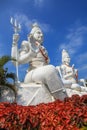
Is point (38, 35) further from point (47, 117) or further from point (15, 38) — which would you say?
point (47, 117)

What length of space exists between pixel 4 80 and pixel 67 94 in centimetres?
185

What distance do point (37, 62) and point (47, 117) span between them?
4.59 metres

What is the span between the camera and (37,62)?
29.5 ft

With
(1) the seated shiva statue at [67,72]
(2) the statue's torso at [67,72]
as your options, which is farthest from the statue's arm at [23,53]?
(2) the statue's torso at [67,72]

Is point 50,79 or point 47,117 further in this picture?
point 50,79

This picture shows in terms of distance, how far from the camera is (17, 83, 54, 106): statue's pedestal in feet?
26.3

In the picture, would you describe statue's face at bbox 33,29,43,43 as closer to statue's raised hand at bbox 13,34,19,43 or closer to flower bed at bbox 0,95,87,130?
statue's raised hand at bbox 13,34,19,43

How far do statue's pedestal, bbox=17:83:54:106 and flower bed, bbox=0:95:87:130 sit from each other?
10.8 ft

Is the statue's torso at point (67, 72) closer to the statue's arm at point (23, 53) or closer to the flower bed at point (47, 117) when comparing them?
the statue's arm at point (23, 53)

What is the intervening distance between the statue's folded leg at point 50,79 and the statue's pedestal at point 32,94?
0.49ft

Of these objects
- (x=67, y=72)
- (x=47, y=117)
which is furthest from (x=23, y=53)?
(x=47, y=117)

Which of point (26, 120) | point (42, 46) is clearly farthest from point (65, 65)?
point (26, 120)

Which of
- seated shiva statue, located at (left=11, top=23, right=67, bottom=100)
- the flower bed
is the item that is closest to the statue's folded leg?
seated shiva statue, located at (left=11, top=23, right=67, bottom=100)

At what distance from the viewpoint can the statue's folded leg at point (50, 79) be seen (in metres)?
8.11
